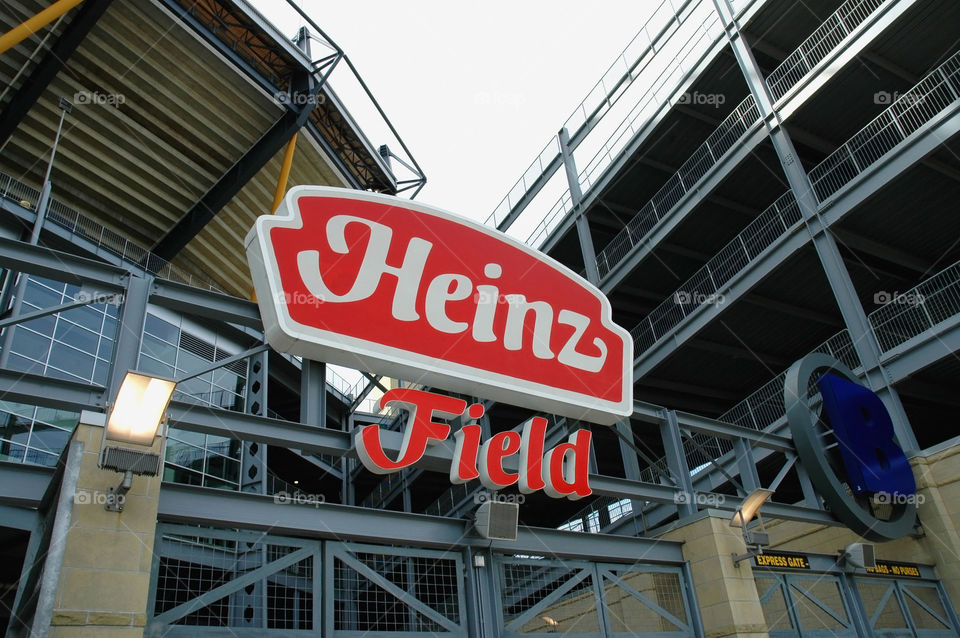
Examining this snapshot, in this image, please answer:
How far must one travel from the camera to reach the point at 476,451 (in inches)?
385

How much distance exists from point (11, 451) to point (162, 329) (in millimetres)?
7036

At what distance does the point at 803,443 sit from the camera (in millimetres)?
14547

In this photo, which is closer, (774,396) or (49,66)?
(49,66)

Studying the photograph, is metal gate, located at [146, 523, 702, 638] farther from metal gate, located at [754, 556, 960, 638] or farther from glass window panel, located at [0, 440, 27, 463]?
glass window panel, located at [0, 440, 27, 463]

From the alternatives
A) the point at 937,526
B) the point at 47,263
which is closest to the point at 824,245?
the point at 937,526

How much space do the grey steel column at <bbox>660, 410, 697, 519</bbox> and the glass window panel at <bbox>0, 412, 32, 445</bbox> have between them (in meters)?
16.4

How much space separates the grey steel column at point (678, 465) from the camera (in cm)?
1229

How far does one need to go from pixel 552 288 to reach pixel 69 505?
8390 mm

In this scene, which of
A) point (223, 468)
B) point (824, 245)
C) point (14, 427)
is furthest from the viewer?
point (223, 468)

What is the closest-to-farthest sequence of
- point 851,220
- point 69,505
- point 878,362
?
point 69,505, point 878,362, point 851,220

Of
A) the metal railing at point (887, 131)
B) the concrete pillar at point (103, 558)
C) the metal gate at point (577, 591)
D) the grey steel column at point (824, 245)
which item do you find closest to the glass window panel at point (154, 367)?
the metal gate at point (577, 591)

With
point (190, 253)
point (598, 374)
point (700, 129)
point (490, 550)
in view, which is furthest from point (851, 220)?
point (190, 253)

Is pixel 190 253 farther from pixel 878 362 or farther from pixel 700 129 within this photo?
pixel 878 362

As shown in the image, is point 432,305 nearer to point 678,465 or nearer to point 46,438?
point 678,465
